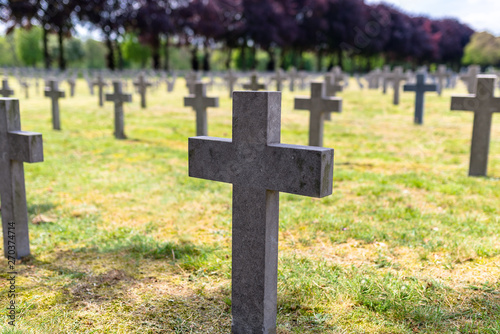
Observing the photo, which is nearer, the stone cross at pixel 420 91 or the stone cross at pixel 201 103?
the stone cross at pixel 201 103

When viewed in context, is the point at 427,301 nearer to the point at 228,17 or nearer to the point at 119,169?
Result: the point at 119,169

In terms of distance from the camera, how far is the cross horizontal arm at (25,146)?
372cm

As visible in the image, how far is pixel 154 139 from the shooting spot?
11078 millimetres

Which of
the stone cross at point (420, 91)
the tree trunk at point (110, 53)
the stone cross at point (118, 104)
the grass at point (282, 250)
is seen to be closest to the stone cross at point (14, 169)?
the grass at point (282, 250)

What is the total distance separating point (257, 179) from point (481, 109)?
5.51 m

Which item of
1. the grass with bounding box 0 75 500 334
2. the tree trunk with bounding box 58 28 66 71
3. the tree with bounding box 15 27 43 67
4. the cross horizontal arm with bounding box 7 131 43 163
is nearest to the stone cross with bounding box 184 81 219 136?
the grass with bounding box 0 75 500 334

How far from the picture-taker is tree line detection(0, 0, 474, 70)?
1499 inches

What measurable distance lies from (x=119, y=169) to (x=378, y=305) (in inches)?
226

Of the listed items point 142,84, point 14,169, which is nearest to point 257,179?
point 14,169

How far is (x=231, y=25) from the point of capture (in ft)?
147

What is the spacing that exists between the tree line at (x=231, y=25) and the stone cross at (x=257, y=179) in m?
39.1

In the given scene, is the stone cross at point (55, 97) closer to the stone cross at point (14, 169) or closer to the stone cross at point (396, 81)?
the stone cross at point (14, 169)

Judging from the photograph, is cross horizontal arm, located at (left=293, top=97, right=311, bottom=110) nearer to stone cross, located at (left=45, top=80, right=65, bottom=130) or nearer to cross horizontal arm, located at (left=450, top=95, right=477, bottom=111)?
cross horizontal arm, located at (left=450, top=95, right=477, bottom=111)

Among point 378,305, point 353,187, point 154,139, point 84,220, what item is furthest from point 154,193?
point 154,139
